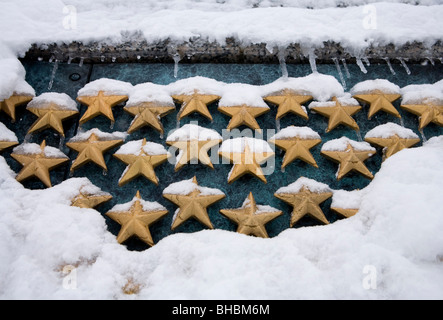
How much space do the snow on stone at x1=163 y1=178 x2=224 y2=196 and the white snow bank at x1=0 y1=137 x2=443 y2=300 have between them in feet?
0.94

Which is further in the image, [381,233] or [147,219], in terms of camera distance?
[147,219]

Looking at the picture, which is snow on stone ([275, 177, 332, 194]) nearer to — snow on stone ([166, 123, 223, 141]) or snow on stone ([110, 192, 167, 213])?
snow on stone ([166, 123, 223, 141])

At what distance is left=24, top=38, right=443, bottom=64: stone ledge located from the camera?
107 inches

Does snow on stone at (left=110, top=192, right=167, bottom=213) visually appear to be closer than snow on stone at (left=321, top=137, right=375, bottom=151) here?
Yes

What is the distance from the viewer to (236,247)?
175 cm

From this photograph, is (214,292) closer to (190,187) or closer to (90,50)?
(190,187)

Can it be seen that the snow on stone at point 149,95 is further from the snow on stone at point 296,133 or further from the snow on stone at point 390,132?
the snow on stone at point 390,132

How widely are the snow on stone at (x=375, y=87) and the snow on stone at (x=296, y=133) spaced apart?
0.50m

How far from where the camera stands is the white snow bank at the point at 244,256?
1.58 m

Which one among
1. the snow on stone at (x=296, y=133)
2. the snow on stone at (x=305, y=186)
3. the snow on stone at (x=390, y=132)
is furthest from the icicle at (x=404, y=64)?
the snow on stone at (x=305, y=186)

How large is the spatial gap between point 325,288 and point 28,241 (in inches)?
55.1

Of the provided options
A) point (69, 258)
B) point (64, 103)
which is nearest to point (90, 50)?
point (64, 103)

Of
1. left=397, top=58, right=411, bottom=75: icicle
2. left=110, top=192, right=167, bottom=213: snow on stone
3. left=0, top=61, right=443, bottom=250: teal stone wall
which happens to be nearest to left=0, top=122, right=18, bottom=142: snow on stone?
left=0, top=61, right=443, bottom=250: teal stone wall
